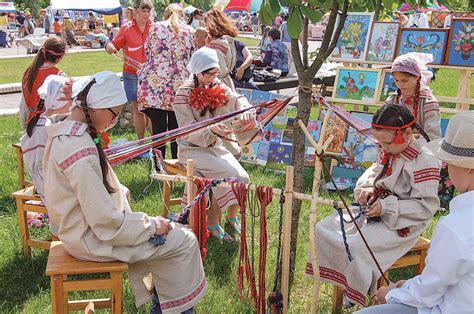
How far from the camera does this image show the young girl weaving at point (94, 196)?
2525mm

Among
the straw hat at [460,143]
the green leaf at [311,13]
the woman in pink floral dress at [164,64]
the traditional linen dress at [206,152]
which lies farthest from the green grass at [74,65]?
the straw hat at [460,143]

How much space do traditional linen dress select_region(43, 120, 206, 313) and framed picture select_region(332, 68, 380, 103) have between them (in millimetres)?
3381

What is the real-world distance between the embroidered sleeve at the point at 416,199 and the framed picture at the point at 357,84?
Answer: 106 inches

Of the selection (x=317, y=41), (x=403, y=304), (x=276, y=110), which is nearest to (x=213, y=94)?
(x=276, y=110)

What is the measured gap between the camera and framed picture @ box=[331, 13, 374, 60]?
227 inches

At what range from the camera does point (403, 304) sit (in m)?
2.15

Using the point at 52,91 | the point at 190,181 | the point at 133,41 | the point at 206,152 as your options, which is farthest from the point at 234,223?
the point at 133,41

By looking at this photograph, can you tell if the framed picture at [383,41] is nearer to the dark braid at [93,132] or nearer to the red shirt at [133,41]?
the red shirt at [133,41]

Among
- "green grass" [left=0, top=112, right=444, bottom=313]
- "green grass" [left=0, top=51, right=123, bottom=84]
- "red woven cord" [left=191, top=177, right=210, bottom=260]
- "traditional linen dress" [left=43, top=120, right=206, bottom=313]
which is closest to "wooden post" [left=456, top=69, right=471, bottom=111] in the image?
"green grass" [left=0, top=112, right=444, bottom=313]

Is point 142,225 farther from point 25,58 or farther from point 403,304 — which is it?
point 25,58

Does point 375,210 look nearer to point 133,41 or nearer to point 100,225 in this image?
point 100,225

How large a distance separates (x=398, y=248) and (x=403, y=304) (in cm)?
89

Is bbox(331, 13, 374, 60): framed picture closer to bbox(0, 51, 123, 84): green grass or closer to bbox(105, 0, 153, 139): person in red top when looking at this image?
bbox(105, 0, 153, 139): person in red top

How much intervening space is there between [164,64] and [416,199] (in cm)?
328
